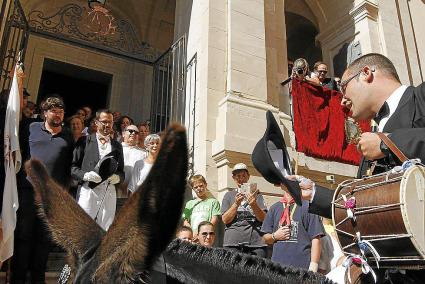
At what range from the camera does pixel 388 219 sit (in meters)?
1.70

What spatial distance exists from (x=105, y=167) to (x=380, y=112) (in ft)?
11.3

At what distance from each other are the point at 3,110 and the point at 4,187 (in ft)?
4.35

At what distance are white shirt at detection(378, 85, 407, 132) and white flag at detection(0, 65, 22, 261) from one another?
11.9 ft

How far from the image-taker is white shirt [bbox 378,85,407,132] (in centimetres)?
212

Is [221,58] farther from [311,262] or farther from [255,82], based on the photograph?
[311,262]

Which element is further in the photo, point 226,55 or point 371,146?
point 226,55

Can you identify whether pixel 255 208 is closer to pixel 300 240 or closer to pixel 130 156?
pixel 300 240

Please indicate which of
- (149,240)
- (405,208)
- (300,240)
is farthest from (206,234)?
(149,240)

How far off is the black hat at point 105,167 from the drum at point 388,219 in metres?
3.45

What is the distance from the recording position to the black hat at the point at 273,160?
1.99 m

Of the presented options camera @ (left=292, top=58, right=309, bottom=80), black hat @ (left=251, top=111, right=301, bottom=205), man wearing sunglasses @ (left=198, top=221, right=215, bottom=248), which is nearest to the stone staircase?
man wearing sunglasses @ (left=198, top=221, right=215, bottom=248)

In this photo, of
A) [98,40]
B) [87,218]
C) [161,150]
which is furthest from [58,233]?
[98,40]

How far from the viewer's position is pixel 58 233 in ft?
4.72

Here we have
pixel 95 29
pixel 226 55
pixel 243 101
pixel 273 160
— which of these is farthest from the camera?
pixel 95 29
